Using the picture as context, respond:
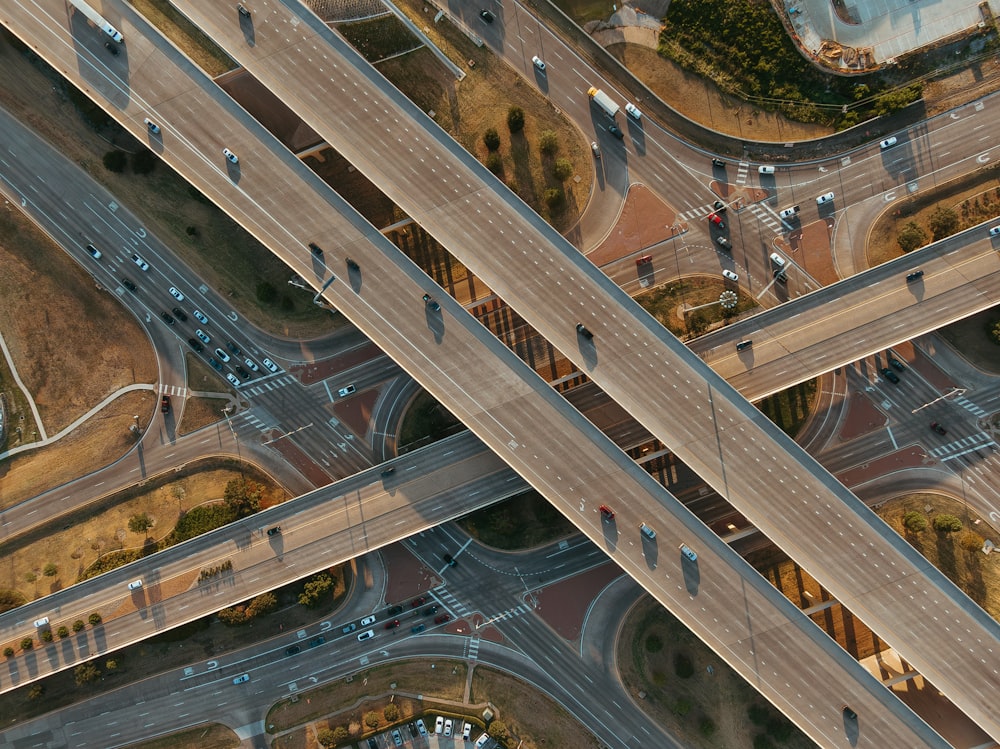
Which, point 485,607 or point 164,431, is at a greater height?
point 164,431

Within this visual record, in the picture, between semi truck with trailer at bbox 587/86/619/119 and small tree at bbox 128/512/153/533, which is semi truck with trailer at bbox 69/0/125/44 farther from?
small tree at bbox 128/512/153/533

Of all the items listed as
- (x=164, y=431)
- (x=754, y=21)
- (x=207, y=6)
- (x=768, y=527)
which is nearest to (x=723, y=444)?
(x=768, y=527)

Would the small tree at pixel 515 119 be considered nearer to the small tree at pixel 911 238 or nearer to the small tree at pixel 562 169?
the small tree at pixel 562 169

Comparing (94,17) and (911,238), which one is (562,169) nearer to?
(911,238)

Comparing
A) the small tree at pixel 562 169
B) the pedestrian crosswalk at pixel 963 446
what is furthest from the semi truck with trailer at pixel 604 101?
the pedestrian crosswalk at pixel 963 446

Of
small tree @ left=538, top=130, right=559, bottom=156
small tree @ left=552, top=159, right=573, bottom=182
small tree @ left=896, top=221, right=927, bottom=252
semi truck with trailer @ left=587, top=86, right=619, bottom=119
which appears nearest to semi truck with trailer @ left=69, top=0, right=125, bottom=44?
small tree @ left=538, top=130, right=559, bottom=156

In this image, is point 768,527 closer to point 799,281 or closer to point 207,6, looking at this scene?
point 799,281
